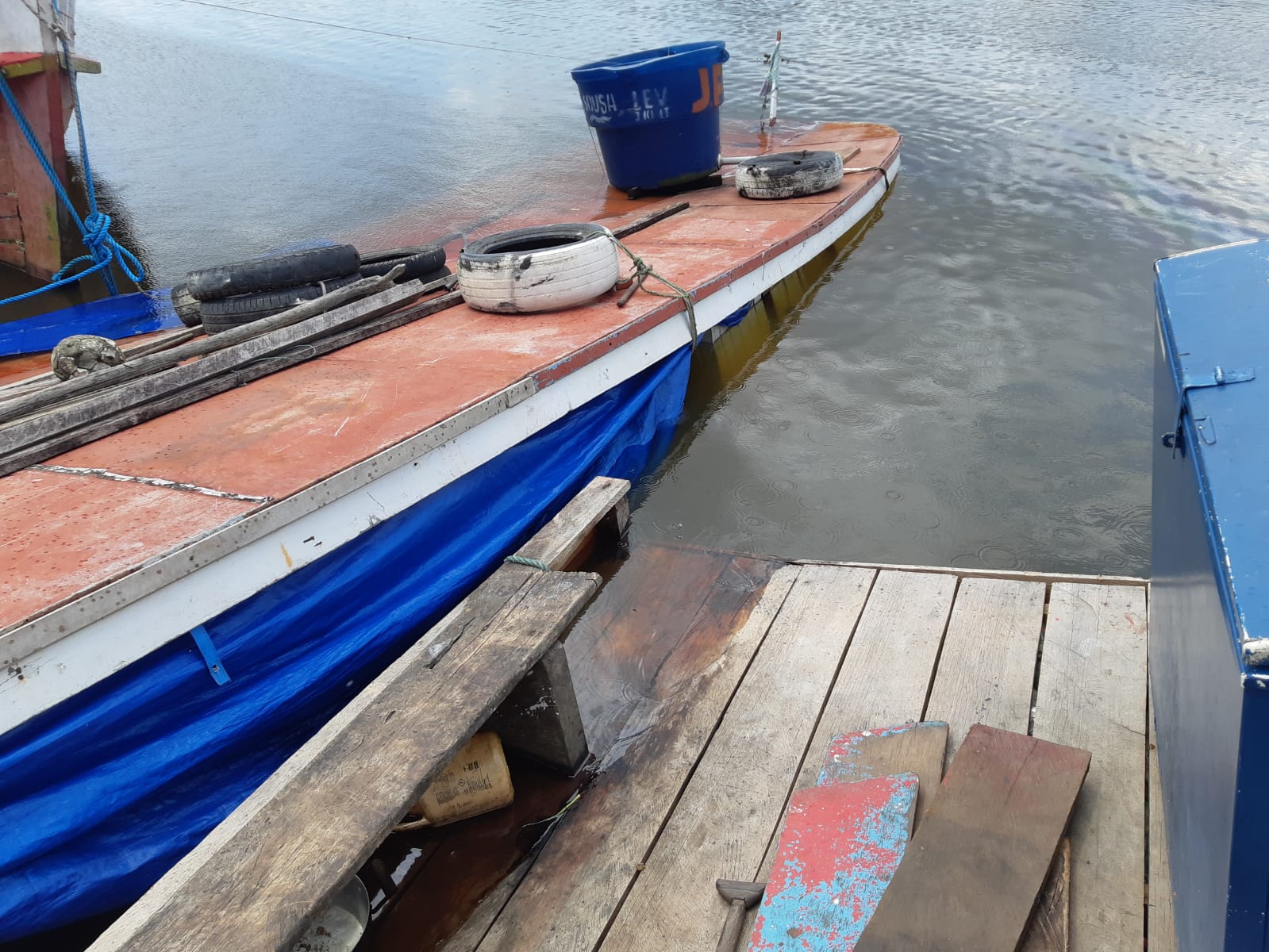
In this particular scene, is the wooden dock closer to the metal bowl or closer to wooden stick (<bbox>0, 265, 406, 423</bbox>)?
the metal bowl

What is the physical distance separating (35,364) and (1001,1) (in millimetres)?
17903

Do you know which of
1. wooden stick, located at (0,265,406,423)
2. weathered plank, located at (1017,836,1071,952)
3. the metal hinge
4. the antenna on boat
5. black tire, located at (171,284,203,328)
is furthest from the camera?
the antenna on boat

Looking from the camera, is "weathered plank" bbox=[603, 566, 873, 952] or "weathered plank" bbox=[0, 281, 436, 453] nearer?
"weathered plank" bbox=[603, 566, 873, 952]

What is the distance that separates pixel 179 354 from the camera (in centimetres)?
381

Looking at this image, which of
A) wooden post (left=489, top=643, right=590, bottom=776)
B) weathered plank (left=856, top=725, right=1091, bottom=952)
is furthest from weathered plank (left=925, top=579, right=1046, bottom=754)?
wooden post (left=489, top=643, right=590, bottom=776)

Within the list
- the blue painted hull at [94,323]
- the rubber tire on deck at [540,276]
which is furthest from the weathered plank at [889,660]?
the blue painted hull at [94,323]

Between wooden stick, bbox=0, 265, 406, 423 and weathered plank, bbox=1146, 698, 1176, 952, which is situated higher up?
wooden stick, bbox=0, 265, 406, 423

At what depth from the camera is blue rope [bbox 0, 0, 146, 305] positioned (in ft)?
21.9

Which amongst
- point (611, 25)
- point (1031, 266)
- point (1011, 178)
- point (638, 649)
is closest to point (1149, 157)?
point (1011, 178)

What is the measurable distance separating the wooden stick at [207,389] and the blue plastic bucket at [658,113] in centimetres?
365

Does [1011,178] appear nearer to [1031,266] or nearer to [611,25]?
[1031,266]

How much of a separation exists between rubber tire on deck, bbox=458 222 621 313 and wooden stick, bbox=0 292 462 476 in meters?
0.37

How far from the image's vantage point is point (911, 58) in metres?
13.7

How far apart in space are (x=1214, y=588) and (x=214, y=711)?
258cm
